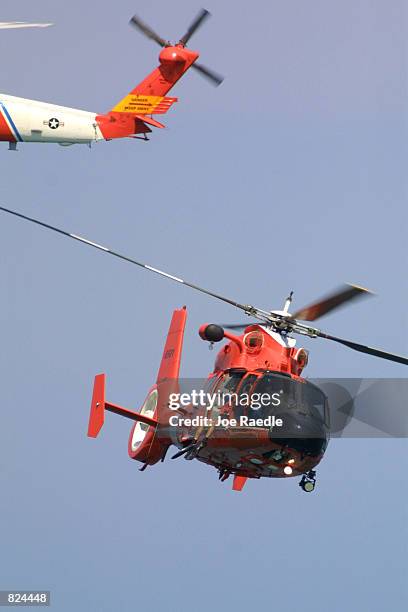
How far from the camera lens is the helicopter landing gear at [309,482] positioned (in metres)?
32.4

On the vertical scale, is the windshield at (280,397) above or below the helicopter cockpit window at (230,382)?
below

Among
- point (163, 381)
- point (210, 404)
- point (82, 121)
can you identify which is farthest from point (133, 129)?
point (210, 404)

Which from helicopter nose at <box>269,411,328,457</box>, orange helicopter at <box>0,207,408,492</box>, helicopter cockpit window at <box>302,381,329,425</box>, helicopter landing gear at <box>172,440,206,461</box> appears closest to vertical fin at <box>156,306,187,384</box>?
orange helicopter at <box>0,207,408,492</box>

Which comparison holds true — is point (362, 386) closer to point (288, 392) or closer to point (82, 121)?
point (288, 392)

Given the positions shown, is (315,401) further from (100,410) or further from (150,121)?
(150,121)

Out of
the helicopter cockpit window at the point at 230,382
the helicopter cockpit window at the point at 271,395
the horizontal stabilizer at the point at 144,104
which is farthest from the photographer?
the horizontal stabilizer at the point at 144,104

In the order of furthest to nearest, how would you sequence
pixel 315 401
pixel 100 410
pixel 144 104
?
1. pixel 144 104
2. pixel 100 410
3. pixel 315 401

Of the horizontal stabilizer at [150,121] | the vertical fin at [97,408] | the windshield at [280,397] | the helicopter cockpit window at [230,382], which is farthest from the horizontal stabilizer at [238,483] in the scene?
the horizontal stabilizer at [150,121]

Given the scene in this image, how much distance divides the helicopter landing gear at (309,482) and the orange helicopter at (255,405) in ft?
0.06

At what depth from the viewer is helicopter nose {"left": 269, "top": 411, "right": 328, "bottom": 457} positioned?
31500 millimetres

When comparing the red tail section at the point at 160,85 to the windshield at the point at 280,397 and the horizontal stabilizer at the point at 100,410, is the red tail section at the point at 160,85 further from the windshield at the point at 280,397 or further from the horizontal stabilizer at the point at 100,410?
the windshield at the point at 280,397

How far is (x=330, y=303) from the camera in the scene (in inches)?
1277

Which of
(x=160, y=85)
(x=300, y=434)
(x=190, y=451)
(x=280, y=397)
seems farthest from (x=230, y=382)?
(x=160, y=85)

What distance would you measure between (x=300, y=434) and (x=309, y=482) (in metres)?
1.38
